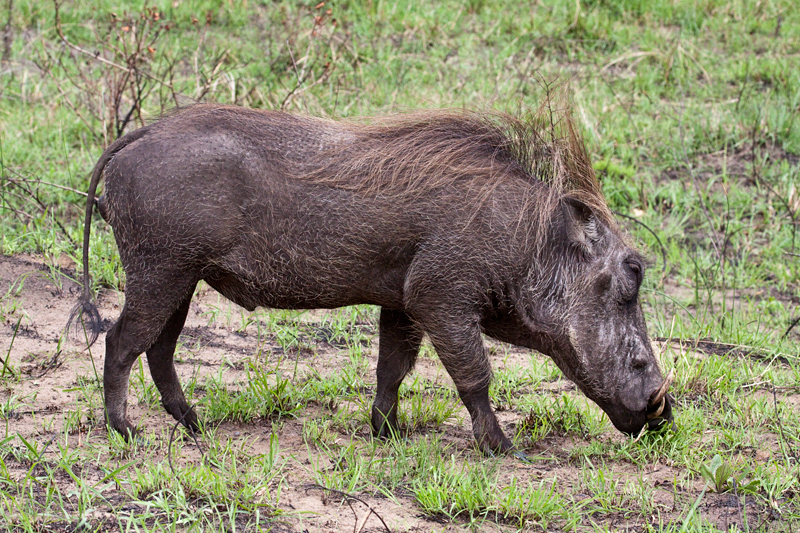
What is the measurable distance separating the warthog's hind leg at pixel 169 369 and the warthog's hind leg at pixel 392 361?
79 centimetres

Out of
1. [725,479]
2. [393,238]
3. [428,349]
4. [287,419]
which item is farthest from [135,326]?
[725,479]

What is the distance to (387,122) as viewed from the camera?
3688 mm

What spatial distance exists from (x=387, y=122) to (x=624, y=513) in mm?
1775

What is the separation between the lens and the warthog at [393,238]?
3350 mm

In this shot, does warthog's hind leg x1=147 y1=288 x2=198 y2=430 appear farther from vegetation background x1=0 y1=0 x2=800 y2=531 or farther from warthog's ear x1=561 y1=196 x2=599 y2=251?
warthog's ear x1=561 y1=196 x2=599 y2=251

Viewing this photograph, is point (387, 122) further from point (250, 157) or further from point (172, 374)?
point (172, 374)

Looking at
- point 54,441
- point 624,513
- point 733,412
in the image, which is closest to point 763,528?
point 624,513

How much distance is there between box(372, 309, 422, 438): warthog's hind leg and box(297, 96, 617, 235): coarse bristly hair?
64cm

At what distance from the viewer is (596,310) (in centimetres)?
352

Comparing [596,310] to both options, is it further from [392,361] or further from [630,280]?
[392,361]

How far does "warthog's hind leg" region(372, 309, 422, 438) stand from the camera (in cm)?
379

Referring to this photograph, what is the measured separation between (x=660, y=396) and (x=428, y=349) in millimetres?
1500

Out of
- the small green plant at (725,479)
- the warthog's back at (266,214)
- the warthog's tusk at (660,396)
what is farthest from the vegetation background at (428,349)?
the warthog's back at (266,214)

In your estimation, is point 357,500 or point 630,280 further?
point 630,280
